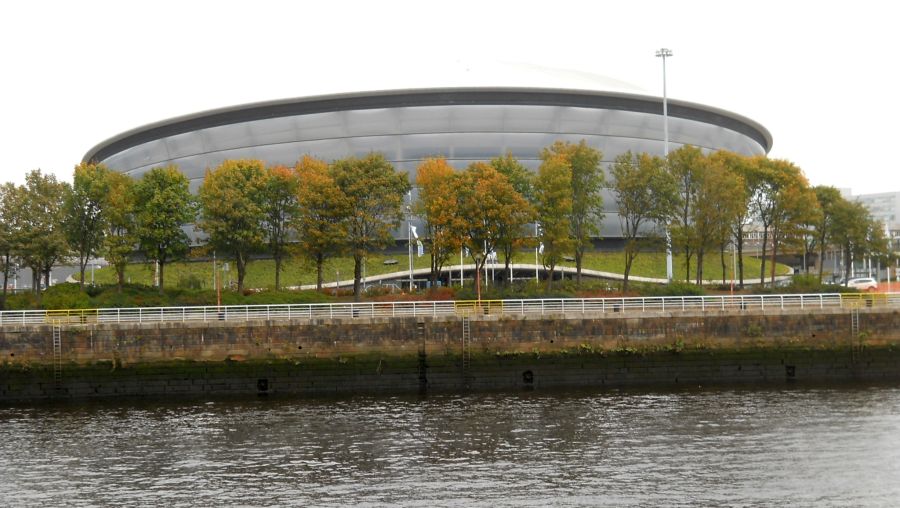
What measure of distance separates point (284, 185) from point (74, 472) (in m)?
40.1

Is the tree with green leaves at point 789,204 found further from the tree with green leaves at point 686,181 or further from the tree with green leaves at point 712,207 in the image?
the tree with green leaves at point 686,181

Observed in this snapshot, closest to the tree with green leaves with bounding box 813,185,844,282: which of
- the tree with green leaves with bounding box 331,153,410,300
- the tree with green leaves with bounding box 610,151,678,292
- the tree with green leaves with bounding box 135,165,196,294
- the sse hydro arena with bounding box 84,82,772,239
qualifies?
the sse hydro arena with bounding box 84,82,772,239

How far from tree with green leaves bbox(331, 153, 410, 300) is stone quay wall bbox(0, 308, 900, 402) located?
1791 cm

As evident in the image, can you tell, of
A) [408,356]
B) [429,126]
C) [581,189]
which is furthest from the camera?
[429,126]

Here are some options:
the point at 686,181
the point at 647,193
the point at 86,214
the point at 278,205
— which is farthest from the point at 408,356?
the point at 686,181

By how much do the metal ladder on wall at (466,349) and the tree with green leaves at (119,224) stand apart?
27875 millimetres

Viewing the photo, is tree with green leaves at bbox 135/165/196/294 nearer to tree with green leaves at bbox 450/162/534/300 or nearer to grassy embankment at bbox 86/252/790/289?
grassy embankment at bbox 86/252/790/289

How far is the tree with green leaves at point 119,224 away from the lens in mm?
65188

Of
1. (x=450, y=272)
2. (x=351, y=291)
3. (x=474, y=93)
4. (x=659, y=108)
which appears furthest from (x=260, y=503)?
(x=659, y=108)

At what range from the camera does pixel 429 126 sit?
96.0 metres

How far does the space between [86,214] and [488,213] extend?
87.8 feet

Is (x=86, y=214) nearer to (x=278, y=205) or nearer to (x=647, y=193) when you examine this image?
(x=278, y=205)

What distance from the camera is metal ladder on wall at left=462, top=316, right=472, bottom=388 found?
45.7 meters

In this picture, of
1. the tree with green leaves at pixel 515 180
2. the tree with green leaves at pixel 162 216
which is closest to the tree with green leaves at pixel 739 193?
the tree with green leaves at pixel 515 180
